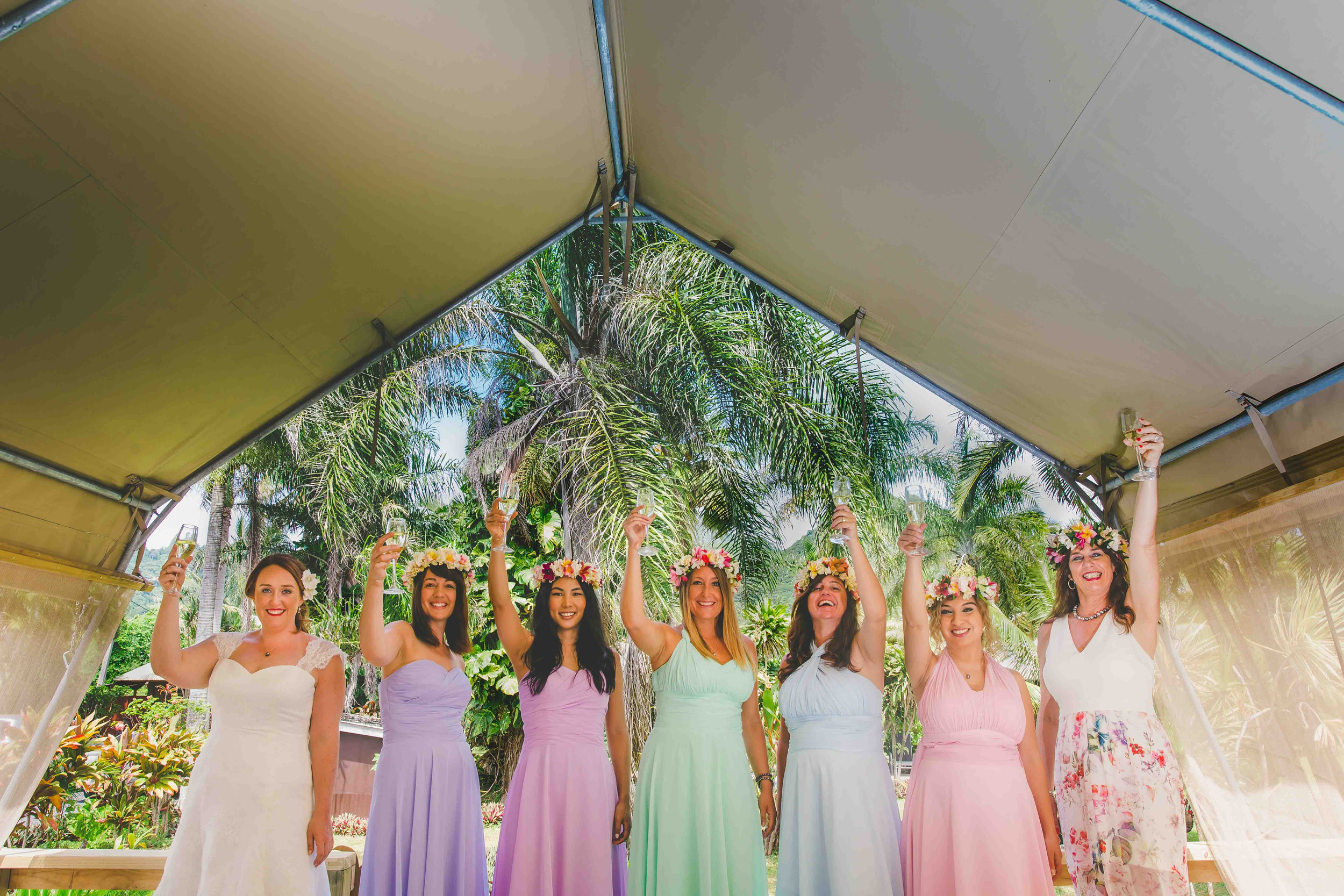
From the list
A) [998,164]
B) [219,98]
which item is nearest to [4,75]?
[219,98]

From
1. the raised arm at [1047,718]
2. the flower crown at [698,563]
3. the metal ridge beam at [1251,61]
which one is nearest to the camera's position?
the metal ridge beam at [1251,61]

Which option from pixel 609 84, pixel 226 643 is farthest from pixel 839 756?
pixel 609 84

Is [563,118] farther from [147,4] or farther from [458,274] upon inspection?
[147,4]

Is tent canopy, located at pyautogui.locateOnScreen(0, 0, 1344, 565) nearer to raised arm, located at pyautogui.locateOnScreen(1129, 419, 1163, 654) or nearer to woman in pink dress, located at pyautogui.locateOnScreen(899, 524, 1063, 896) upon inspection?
raised arm, located at pyautogui.locateOnScreen(1129, 419, 1163, 654)

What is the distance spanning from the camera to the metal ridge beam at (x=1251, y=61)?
6.16 ft

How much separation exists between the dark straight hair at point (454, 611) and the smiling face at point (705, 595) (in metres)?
1.06

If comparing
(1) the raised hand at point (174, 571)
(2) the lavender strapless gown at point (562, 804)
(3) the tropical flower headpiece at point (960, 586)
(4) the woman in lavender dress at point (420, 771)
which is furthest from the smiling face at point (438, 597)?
(3) the tropical flower headpiece at point (960, 586)

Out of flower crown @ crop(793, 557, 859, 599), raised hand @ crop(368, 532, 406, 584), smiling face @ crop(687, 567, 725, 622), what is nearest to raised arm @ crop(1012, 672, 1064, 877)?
flower crown @ crop(793, 557, 859, 599)

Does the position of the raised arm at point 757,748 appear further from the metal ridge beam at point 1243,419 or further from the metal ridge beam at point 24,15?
the metal ridge beam at point 24,15

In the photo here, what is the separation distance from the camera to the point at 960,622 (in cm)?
368

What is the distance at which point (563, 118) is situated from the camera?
3543 millimetres

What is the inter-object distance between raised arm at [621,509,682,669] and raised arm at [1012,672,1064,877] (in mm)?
1498

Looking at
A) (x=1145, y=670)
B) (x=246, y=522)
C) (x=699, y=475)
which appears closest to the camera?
(x=1145, y=670)

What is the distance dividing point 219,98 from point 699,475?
7421 mm
